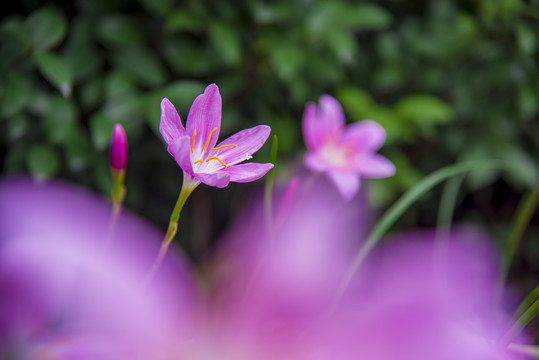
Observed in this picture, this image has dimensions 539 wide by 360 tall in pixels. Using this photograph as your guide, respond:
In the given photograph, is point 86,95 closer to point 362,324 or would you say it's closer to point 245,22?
point 245,22

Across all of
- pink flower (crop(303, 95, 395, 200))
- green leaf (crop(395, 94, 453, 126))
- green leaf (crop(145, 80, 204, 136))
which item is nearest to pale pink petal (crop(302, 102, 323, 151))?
pink flower (crop(303, 95, 395, 200))

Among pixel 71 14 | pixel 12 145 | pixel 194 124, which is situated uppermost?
pixel 71 14

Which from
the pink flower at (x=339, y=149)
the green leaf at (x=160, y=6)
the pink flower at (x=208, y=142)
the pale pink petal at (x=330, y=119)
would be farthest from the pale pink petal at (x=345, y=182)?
the green leaf at (x=160, y=6)

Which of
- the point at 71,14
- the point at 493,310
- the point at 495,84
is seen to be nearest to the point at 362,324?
the point at 493,310

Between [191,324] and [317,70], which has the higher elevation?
[317,70]

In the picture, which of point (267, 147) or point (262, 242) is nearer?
point (262, 242)

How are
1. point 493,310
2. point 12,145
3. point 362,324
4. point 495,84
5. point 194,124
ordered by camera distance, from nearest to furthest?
point 362,324 < point 194,124 < point 493,310 < point 12,145 < point 495,84

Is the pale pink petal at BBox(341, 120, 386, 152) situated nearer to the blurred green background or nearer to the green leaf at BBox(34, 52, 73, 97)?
the blurred green background
